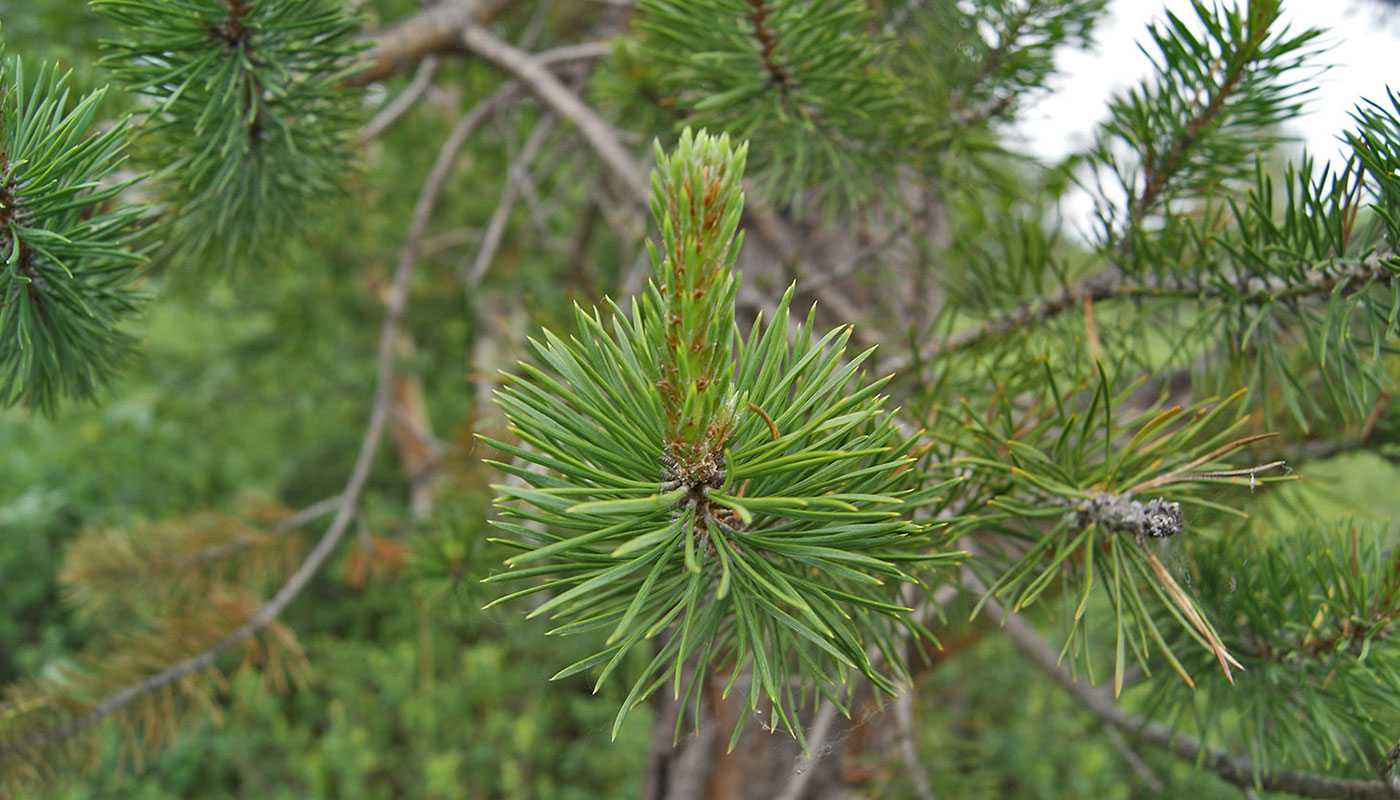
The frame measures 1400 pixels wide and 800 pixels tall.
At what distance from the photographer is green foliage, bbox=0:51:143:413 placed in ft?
1.28

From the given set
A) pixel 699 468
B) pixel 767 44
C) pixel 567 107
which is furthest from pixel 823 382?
pixel 567 107

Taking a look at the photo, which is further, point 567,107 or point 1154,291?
point 567,107

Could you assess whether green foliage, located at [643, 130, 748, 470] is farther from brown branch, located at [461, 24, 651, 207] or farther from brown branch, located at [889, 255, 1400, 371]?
brown branch, located at [461, 24, 651, 207]

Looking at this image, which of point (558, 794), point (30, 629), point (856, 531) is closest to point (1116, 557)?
point (856, 531)

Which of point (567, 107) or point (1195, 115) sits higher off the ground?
point (567, 107)

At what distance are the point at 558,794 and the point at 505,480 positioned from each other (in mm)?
1384

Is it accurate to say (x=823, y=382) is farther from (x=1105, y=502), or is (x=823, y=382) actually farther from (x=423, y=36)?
(x=423, y=36)

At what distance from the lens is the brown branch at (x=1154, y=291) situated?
16.9 inches

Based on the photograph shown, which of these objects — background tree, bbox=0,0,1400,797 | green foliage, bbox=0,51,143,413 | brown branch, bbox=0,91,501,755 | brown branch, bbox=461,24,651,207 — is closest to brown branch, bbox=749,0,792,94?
background tree, bbox=0,0,1400,797

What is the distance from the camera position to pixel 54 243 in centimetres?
42

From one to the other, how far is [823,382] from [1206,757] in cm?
48

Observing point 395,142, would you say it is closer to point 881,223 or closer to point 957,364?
point 881,223

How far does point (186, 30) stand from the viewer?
489 millimetres

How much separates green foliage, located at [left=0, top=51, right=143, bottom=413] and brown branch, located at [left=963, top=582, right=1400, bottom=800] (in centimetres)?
54
